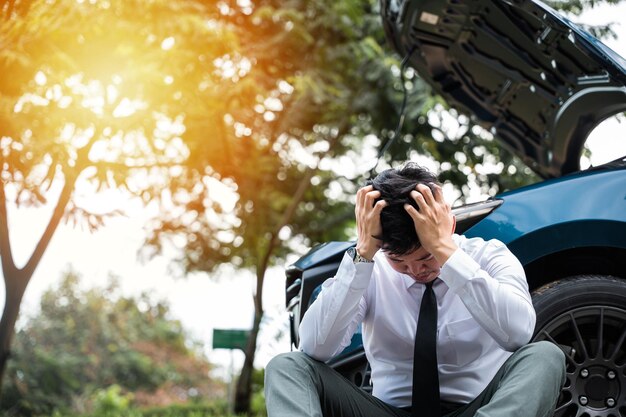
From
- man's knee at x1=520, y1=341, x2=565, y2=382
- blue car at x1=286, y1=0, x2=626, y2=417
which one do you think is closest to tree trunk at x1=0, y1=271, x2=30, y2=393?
blue car at x1=286, y1=0, x2=626, y2=417

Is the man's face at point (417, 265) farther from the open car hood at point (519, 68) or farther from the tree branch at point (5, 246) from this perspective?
the tree branch at point (5, 246)

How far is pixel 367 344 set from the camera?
2846mm

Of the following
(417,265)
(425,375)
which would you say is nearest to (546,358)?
(425,375)

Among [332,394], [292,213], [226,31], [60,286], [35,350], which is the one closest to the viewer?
[332,394]

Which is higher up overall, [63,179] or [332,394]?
[63,179]

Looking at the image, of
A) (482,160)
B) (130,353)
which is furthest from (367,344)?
(130,353)

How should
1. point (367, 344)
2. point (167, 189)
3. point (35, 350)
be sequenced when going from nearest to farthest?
point (367, 344), point (167, 189), point (35, 350)

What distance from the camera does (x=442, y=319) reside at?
272 centimetres

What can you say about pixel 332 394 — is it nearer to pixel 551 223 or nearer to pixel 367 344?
pixel 367 344

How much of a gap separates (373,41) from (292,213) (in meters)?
3.02

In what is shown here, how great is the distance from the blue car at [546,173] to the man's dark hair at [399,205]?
0.62m

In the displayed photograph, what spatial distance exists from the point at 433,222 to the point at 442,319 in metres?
0.36

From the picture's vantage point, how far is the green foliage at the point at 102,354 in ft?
60.5

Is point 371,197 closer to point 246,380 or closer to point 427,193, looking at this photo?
point 427,193
